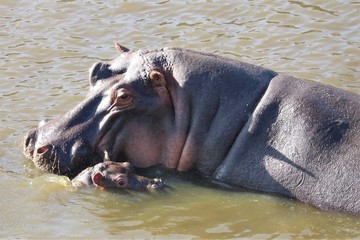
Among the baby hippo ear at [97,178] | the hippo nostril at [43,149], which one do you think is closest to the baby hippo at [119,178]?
the baby hippo ear at [97,178]

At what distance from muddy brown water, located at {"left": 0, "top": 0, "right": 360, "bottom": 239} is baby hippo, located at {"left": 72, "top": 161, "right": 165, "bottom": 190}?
8 centimetres

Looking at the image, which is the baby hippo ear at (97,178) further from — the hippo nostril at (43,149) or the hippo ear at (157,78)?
the hippo ear at (157,78)

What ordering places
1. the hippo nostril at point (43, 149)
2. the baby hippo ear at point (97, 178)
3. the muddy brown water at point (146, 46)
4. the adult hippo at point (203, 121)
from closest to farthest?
the muddy brown water at point (146, 46) < the adult hippo at point (203, 121) < the baby hippo ear at point (97, 178) < the hippo nostril at point (43, 149)

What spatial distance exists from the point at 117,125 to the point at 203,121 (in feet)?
2.31

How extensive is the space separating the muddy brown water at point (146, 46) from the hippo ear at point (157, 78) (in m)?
0.78

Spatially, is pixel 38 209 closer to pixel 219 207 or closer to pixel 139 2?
pixel 219 207

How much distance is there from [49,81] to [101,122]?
9.44 ft

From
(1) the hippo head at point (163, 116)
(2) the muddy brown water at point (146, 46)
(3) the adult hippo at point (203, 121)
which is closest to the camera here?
(2) the muddy brown water at point (146, 46)

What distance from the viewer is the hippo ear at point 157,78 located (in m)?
7.59

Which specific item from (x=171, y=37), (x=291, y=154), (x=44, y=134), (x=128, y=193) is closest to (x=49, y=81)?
(x=171, y=37)

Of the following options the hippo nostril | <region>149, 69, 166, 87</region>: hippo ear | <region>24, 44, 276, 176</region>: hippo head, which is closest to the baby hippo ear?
<region>24, 44, 276, 176</region>: hippo head

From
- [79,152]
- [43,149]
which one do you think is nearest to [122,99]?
[79,152]

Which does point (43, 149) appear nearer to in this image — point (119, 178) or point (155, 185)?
point (119, 178)

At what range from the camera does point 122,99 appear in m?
7.59
